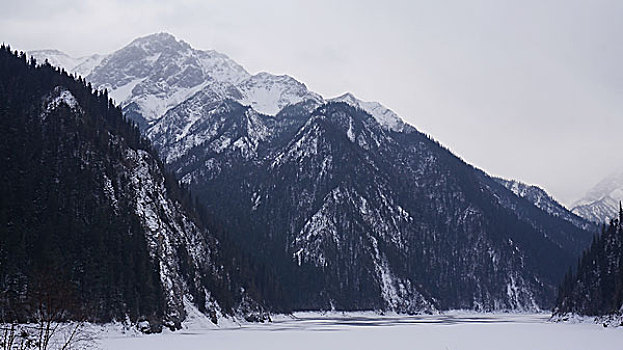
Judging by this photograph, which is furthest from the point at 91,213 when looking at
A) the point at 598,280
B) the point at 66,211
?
the point at 598,280

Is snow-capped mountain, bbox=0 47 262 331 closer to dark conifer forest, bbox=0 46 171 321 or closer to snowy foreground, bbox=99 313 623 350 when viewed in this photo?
dark conifer forest, bbox=0 46 171 321

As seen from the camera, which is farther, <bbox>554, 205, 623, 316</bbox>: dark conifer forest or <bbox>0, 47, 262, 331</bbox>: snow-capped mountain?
<bbox>554, 205, 623, 316</bbox>: dark conifer forest

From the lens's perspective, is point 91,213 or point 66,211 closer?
point 66,211

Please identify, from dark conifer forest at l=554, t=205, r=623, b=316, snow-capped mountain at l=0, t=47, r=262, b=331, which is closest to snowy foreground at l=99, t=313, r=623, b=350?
snow-capped mountain at l=0, t=47, r=262, b=331

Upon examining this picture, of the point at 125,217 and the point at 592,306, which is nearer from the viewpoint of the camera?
the point at 125,217

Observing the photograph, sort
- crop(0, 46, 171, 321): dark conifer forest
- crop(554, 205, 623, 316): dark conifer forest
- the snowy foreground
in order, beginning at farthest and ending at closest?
crop(554, 205, 623, 316): dark conifer forest → crop(0, 46, 171, 321): dark conifer forest → the snowy foreground

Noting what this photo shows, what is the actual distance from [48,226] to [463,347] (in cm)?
5643

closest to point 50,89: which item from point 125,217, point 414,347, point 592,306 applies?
point 125,217

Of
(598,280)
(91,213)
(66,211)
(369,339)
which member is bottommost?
(369,339)

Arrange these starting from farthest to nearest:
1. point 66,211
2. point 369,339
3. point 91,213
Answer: point 91,213, point 66,211, point 369,339

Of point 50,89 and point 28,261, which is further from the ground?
point 50,89

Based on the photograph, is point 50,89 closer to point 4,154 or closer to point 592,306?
point 4,154

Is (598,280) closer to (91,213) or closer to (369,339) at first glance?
(369,339)

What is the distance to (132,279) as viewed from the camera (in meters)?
94.7
